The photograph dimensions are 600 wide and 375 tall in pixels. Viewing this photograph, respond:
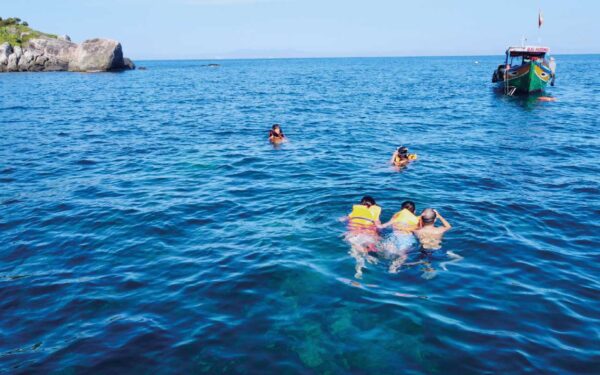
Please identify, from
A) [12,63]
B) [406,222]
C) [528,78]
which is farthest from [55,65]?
[406,222]

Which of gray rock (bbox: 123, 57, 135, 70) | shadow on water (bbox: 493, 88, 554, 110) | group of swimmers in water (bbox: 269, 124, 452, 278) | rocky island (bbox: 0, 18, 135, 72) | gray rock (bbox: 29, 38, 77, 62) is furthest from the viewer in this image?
gray rock (bbox: 123, 57, 135, 70)

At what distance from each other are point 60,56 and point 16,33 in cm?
1452

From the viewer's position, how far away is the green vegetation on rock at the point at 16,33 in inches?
3533

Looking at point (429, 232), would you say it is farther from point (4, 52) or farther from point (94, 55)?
point (4, 52)

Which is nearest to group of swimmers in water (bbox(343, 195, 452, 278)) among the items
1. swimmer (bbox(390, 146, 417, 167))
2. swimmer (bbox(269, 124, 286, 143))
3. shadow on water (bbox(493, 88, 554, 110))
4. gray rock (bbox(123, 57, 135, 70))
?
swimmer (bbox(390, 146, 417, 167))

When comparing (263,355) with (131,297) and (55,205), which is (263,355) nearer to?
(131,297)

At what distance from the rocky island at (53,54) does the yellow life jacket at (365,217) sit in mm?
92239

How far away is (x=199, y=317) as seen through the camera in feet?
28.2

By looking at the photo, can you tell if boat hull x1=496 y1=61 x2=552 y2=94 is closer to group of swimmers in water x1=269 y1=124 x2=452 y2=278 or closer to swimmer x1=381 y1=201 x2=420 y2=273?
group of swimmers in water x1=269 y1=124 x2=452 y2=278

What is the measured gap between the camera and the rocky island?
8525 cm

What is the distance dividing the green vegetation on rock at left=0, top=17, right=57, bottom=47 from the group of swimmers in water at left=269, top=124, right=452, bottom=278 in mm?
102290

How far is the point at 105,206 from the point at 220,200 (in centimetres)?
403

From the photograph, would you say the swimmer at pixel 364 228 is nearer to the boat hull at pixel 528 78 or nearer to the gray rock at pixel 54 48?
the boat hull at pixel 528 78

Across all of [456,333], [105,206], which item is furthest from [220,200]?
[456,333]
